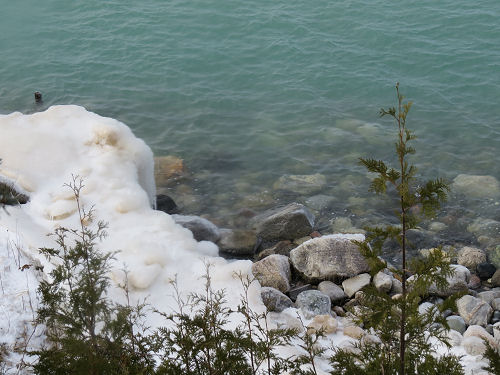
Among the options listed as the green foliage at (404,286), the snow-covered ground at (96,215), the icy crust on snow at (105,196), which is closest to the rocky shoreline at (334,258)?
the snow-covered ground at (96,215)

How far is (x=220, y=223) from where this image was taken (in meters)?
9.70

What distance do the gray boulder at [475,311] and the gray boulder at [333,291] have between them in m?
1.40

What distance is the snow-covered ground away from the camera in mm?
6051

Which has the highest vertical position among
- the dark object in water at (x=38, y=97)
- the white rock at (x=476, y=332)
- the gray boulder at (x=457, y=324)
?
the dark object in water at (x=38, y=97)

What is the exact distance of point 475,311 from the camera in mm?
6957

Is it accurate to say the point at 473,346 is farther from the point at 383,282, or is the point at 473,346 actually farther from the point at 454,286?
the point at 383,282

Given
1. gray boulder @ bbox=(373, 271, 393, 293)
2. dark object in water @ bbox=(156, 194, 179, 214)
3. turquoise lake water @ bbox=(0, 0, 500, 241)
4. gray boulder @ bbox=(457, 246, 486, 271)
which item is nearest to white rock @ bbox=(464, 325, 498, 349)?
gray boulder @ bbox=(373, 271, 393, 293)

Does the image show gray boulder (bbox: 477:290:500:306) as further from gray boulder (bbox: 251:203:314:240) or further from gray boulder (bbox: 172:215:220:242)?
gray boulder (bbox: 172:215:220:242)

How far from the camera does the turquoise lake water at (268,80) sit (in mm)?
11289

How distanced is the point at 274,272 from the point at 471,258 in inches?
114

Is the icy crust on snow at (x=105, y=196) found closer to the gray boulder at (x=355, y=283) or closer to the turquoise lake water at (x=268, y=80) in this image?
the gray boulder at (x=355, y=283)

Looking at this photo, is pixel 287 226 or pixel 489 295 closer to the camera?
pixel 489 295

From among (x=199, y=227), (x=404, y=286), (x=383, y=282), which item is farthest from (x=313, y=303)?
(x=404, y=286)

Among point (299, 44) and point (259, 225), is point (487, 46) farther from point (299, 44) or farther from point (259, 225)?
point (259, 225)
